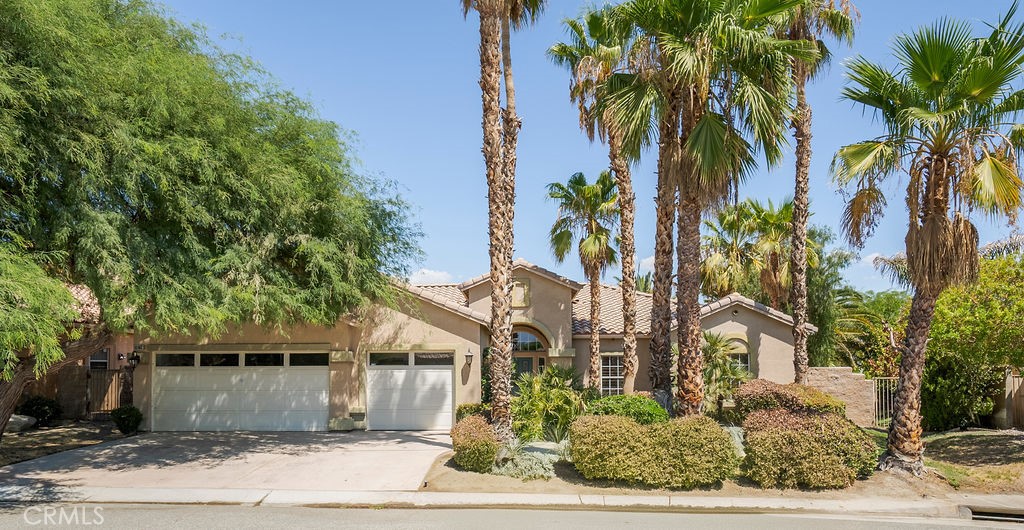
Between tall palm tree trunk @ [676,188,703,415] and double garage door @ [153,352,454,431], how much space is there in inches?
275

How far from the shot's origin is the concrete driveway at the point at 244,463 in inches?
481

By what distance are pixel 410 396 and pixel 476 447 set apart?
20.4ft

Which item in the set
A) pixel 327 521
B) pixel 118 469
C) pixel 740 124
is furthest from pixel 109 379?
pixel 740 124

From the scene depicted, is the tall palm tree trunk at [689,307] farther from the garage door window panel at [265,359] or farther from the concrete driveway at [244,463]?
the garage door window panel at [265,359]

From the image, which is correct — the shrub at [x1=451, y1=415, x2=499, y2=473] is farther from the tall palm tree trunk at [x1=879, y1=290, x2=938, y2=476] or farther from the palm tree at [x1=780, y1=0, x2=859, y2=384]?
the palm tree at [x1=780, y1=0, x2=859, y2=384]

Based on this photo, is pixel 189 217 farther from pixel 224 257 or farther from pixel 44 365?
pixel 44 365

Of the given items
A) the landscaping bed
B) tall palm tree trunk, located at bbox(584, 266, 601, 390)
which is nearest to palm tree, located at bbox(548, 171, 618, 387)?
tall palm tree trunk, located at bbox(584, 266, 601, 390)

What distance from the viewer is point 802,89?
19828mm

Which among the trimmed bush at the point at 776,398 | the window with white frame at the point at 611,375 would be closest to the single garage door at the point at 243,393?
the window with white frame at the point at 611,375

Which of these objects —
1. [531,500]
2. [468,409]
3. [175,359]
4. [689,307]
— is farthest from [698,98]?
[175,359]

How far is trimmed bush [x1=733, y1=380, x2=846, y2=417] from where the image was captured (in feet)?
53.4

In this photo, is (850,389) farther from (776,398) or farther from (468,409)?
(468,409)

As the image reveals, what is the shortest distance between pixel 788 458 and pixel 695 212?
4.82 m

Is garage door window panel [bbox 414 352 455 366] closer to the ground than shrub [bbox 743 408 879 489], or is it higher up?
higher up
